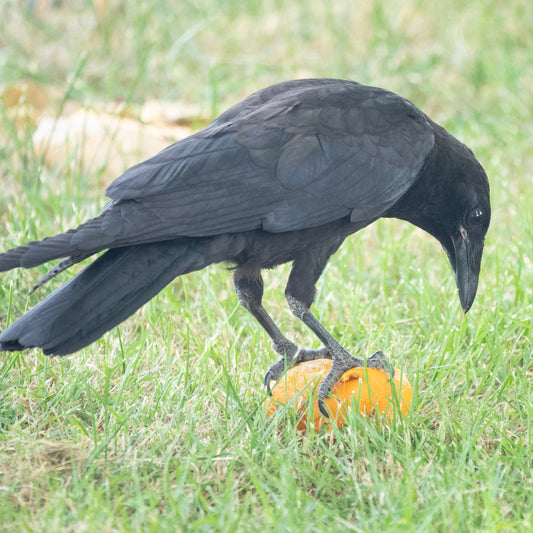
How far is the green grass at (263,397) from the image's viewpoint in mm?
2561

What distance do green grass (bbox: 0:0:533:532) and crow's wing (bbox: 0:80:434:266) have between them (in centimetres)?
65

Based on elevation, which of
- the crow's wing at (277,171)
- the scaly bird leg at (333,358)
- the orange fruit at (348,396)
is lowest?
the orange fruit at (348,396)

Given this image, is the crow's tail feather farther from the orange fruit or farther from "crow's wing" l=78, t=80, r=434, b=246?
the orange fruit

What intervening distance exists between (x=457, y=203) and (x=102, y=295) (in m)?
1.62

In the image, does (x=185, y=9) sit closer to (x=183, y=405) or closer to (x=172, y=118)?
(x=172, y=118)

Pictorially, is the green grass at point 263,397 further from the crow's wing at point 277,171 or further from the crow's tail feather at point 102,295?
the crow's wing at point 277,171

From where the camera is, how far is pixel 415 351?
12.0ft

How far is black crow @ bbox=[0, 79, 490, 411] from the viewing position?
2836mm

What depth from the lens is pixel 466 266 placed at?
12.0 feet

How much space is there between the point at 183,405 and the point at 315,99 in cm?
131

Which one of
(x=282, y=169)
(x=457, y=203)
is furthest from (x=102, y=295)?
(x=457, y=203)

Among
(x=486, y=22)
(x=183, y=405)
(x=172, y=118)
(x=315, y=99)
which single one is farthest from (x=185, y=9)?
(x=183, y=405)

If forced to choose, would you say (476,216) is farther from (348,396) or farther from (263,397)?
(263,397)

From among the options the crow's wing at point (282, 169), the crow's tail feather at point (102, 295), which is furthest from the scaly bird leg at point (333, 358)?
the crow's tail feather at point (102, 295)
